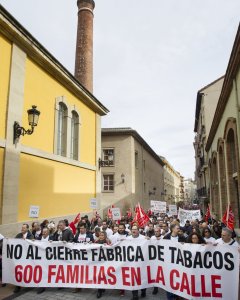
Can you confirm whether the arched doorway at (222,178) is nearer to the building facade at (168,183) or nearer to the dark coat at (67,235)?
the dark coat at (67,235)

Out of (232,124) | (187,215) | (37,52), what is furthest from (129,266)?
(37,52)

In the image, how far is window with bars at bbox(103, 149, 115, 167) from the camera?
96.0ft

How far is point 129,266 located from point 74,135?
10811mm

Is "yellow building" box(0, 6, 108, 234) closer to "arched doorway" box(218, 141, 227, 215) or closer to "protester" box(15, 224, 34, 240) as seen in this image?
"protester" box(15, 224, 34, 240)

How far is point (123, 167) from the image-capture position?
28.9m

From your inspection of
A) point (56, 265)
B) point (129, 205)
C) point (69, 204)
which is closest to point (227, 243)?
point (56, 265)

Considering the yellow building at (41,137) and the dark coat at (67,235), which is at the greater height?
the yellow building at (41,137)

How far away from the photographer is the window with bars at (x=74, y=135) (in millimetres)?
16188

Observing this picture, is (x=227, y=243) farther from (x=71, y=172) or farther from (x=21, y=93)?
(x=71, y=172)

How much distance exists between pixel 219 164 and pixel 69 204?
38.9 feet

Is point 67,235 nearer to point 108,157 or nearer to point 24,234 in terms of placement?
point 24,234

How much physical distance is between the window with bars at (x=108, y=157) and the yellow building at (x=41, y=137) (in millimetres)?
10631

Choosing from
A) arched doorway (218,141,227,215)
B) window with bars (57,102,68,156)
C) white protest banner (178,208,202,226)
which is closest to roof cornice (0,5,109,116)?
window with bars (57,102,68,156)

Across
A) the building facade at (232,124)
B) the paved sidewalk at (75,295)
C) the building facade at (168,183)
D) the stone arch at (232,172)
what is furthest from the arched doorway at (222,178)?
the building facade at (168,183)
